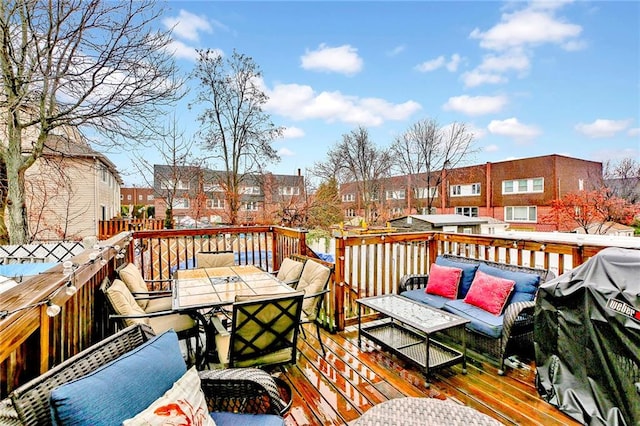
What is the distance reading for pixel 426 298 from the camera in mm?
3773

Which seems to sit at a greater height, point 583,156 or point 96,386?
point 583,156

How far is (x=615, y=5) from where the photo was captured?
6293 mm

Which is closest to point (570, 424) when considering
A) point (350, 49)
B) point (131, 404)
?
point (131, 404)

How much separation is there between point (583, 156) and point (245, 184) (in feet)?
66.0

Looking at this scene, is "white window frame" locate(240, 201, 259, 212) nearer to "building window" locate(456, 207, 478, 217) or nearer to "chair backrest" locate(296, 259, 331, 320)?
"chair backrest" locate(296, 259, 331, 320)

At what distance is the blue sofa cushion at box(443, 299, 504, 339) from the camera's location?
9.69 ft

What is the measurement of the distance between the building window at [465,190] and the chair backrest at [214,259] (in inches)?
874

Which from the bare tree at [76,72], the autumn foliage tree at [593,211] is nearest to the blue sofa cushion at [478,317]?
the bare tree at [76,72]

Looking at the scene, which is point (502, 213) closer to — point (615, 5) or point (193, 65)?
point (615, 5)

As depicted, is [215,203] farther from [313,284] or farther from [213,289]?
[313,284]

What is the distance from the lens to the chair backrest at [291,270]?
3676 millimetres

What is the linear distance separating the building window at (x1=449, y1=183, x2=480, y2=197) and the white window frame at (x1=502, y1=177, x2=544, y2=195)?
181 cm

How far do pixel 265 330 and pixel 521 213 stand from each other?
2287 cm

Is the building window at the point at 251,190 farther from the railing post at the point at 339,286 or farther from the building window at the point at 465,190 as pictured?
the building window at the point at 465,190
